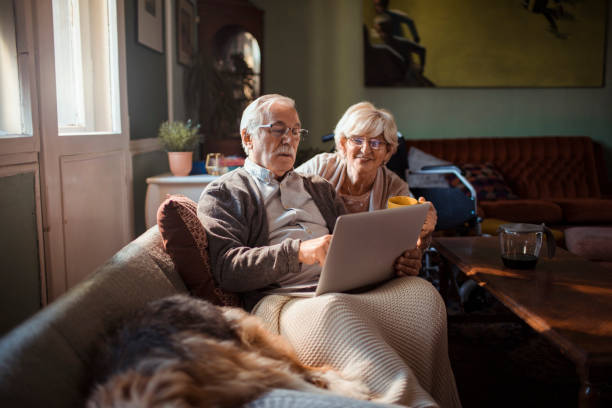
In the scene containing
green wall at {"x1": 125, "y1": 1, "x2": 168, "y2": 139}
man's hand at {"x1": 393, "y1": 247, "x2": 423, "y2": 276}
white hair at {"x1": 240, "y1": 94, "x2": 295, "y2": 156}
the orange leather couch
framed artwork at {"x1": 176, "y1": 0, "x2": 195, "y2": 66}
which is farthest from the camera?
the orange leather couch

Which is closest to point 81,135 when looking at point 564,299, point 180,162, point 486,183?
point 180,162

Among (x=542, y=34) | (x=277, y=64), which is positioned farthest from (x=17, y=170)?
(x=542, y=34)

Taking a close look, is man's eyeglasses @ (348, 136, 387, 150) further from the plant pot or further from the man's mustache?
the plant pot

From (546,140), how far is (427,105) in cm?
113

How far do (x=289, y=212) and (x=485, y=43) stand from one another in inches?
156

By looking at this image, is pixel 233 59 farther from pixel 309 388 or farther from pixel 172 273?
pixel 309 388

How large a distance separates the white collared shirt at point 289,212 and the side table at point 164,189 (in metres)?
1.05

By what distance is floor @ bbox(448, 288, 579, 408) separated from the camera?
195cm

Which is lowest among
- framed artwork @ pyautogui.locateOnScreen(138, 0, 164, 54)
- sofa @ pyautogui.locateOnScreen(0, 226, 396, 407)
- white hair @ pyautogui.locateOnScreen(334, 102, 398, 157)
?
sofa @ pyautogui.locateOnScreen(0, 226, 396, 407)

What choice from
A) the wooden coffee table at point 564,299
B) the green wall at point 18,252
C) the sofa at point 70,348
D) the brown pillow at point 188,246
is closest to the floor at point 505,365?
the wooden coffee table at point 564,299

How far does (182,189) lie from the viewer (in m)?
2.77

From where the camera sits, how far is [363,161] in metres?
2.10

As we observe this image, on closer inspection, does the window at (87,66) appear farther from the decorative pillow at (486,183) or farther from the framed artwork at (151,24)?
the decorative pillow at (486,183)

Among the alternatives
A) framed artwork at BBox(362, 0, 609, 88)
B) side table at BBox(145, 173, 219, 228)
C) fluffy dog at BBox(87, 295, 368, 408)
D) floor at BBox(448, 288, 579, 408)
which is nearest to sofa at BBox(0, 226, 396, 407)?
fluffy dog at BBox(87, 295, 368, 408)
